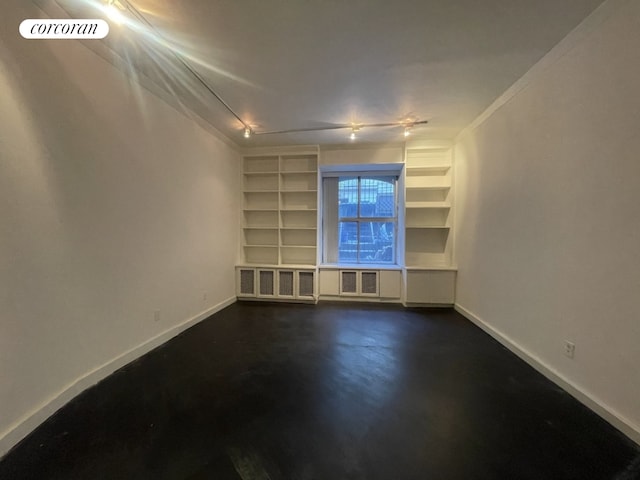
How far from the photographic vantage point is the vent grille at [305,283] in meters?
4.79

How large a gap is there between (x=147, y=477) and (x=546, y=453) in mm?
2098

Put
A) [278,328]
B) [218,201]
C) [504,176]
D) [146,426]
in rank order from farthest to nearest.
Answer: [218,201]
[278,328]
[504,176]
[146,426]

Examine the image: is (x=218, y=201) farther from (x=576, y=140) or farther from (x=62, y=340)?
(x=576, y=140)

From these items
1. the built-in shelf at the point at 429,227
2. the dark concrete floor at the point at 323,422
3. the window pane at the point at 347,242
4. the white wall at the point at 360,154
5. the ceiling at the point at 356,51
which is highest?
the ceiling at the point at 356,51

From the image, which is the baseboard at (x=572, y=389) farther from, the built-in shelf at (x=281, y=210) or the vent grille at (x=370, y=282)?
the built-in shelf at (x=281, y=210)

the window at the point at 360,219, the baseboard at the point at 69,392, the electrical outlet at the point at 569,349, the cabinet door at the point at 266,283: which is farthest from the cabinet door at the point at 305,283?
the electrical outlet at the point at 569,349

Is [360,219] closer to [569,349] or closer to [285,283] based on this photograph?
[285,283]

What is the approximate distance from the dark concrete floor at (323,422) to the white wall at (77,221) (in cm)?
30

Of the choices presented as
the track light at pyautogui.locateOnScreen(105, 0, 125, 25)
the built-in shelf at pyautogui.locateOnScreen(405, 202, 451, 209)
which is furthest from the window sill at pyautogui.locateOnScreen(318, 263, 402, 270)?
the track light at pyautogui.locateOnScreen(105, 0, 125, 25)

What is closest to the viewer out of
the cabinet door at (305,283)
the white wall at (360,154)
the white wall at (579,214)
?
the white wall at (579,214)

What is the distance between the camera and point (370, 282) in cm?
482

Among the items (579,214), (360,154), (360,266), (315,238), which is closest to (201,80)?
(360,154)

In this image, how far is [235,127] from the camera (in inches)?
157

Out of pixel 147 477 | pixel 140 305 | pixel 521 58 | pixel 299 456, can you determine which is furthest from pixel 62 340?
pixel 521 58
